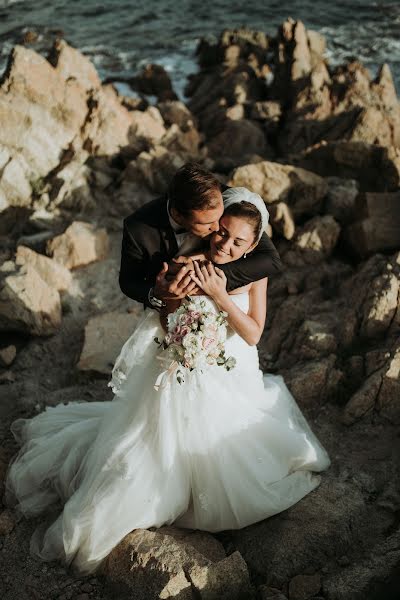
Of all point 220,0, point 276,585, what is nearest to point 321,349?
point 276,585

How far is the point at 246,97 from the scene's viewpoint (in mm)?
14695

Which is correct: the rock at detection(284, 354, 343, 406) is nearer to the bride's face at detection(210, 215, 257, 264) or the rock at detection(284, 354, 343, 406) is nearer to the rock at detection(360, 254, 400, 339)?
the rock at detection(360, 254, 400, 339)

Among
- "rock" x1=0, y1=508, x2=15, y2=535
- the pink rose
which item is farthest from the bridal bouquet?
"rock" x1=0, y1=508, x2=15, y2=535

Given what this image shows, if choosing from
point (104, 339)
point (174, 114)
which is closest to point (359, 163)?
point (174, 114)

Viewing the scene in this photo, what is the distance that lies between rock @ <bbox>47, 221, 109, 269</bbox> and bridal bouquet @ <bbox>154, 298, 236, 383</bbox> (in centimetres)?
461

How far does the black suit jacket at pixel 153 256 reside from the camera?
420 centimetres

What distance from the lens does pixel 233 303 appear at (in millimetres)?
4227

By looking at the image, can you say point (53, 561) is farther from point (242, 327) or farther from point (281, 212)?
point (281, 212)

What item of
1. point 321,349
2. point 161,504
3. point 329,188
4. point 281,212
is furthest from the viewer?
point 329,188

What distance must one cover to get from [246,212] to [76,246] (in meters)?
4.94

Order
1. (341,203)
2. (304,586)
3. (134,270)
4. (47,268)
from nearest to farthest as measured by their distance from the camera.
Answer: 1. (304,586)
2. (134,270)
3. (47,268)
4. (341,203)

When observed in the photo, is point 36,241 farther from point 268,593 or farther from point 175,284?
point 268,593

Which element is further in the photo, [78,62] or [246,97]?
[246,97]

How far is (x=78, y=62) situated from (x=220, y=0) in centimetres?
1573
